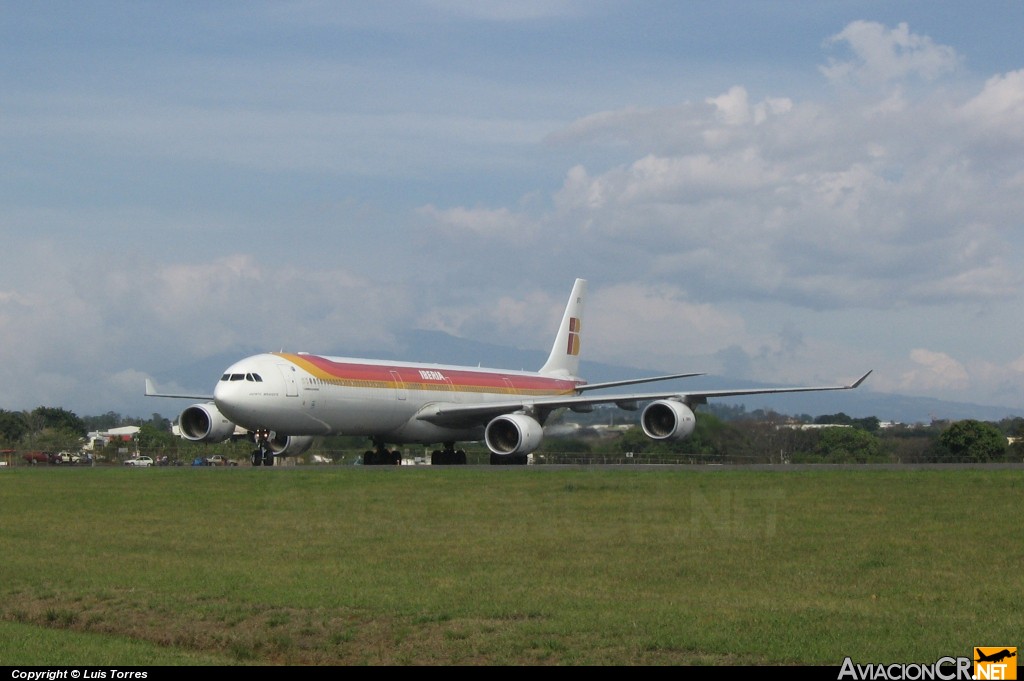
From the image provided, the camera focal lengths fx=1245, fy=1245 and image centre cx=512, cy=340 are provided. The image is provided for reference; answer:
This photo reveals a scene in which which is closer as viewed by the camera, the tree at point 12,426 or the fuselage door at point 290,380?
the fuselage door at point 290,380

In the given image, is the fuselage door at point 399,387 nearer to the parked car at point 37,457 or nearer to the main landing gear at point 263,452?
the main landing gear at point 263,452

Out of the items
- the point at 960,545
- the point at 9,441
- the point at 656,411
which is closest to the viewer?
the point at 960,545

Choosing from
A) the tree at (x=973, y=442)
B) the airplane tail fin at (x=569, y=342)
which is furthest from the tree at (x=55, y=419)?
the tree at (x=973, y=442)

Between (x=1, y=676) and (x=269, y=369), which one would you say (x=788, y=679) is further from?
(x=269, y=369)

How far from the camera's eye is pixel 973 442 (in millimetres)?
48281

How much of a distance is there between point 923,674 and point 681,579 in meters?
5.53

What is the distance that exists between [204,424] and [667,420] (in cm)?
1762

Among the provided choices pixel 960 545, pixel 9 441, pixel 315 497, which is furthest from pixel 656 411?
pixel 9 441

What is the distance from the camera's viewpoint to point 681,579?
1538 centimetres

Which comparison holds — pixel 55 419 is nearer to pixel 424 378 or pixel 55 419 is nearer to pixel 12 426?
pixel 12 426

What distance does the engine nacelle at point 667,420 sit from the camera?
44094mm

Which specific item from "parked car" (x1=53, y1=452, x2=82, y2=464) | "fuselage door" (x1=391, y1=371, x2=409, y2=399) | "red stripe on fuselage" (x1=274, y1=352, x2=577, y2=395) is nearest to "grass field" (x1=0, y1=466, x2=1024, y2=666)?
"red stripe on fuselage" (x1=274, y1=352, x2=577, y2=395)

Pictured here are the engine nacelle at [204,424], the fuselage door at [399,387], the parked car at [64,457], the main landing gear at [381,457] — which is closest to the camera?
the engine nacelle at [204,424]

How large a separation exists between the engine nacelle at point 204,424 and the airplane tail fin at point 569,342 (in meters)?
19.0
